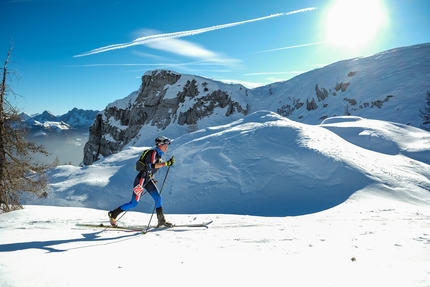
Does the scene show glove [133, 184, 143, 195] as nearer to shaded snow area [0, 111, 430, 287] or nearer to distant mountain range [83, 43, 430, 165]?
shaded snow area [0, 111, 430, 287]

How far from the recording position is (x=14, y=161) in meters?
8.83

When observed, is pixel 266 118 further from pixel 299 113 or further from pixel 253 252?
pixel 299 113

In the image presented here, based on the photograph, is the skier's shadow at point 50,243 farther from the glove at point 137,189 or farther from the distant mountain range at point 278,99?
the distant mountain range at point 278,99

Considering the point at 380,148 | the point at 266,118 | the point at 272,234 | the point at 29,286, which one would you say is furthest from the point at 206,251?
the point at 380,148

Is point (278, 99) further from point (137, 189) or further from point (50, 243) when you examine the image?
point (50, 243)

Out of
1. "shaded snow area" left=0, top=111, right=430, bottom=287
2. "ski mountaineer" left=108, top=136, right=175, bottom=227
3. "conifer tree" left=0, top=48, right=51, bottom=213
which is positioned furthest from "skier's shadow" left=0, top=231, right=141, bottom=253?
"conifer tree" left=0, top=48, right=51, bottom=213

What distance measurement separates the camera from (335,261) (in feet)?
12.0

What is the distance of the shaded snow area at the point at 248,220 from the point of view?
10.6 feet

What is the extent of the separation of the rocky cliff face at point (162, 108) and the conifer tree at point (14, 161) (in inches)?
2461

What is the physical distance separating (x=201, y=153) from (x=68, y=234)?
8912 millimetres

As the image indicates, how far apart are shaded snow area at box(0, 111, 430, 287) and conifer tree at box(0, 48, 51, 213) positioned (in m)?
0.92

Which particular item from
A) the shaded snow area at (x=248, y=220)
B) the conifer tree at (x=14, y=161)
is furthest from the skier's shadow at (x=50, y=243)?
the conifer tree at (x=14, y=161)

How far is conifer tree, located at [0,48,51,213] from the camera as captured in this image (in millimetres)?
8484

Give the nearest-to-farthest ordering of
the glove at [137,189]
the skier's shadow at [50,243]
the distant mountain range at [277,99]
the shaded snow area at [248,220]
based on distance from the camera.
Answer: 1. the shaded snow area at [248,220]
2. the skier's shadow at [50,243]
3. the glove at [137,189]
4. the distant mountain range at [277,99]
